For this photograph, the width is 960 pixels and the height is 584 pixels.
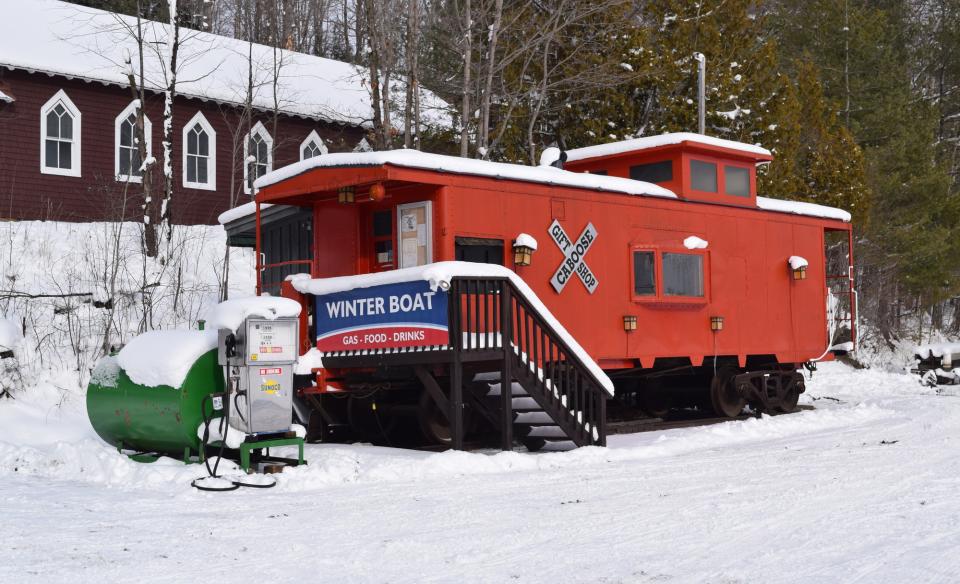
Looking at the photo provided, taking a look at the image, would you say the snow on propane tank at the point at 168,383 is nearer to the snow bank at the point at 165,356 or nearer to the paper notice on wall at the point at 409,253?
the snow bank at the point at 165,356

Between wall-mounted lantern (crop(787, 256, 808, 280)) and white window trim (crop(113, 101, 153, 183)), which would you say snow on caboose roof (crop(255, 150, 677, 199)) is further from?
white window trim (crop(113, 101, 153, 183))

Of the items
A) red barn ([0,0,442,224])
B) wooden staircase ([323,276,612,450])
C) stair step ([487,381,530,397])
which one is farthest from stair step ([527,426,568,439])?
red barn ([0,0,442,224])

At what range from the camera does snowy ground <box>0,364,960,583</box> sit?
615cm

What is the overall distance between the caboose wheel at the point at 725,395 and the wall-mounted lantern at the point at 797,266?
6.85ft

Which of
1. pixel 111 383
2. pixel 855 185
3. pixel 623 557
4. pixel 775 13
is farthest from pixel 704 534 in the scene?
pixel 775 13

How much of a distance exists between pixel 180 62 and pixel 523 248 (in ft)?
57.3

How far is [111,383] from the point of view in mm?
11359

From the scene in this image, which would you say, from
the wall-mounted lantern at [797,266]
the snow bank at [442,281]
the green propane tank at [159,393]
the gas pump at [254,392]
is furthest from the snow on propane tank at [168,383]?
the wall-mounted lantern at [797,266]

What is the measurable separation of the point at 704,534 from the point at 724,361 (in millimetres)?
10159

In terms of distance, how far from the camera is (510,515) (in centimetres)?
789

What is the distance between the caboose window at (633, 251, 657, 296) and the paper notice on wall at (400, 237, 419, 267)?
141 inches

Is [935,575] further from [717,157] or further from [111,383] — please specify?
[717,157]

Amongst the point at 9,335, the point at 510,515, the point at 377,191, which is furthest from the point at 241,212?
the point at 510,515

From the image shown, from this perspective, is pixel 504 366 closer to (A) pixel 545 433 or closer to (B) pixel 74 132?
(A) pixel 545 433
